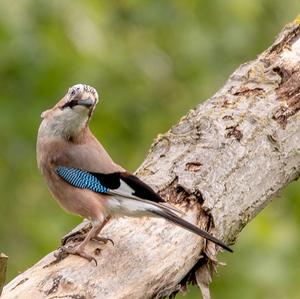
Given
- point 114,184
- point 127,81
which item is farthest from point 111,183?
point 127,81

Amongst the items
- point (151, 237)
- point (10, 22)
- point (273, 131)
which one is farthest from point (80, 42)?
point (151, 237)

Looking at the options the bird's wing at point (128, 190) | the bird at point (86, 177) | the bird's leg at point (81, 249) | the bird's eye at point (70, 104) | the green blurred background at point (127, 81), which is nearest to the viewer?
the bird's leg at point (81, 249)

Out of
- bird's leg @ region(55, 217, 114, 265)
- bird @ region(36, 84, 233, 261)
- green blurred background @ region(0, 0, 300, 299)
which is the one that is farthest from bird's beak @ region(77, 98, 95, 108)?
green blurred background @ region(0, 0, 300, 299)

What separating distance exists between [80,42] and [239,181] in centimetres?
330

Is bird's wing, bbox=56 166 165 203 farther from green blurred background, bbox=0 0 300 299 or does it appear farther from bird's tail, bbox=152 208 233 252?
green blurred background, bbox=0 0 300 299

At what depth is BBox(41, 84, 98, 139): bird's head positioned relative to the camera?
6367mm

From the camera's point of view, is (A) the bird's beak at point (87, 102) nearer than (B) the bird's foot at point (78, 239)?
No

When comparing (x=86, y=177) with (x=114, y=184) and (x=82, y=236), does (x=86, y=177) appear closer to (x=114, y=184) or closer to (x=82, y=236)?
(x=114, y=184)

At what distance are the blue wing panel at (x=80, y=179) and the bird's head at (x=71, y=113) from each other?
0.65 ft

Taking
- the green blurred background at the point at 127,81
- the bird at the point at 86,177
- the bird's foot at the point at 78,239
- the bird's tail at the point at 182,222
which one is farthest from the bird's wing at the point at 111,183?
the green blurred background at the point at 127,81

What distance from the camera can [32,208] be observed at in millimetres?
10195

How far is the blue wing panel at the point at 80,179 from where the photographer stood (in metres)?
6.51

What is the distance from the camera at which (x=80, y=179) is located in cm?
656

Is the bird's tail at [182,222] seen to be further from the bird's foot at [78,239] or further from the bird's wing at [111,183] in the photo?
the bird's foot at [78,239]
